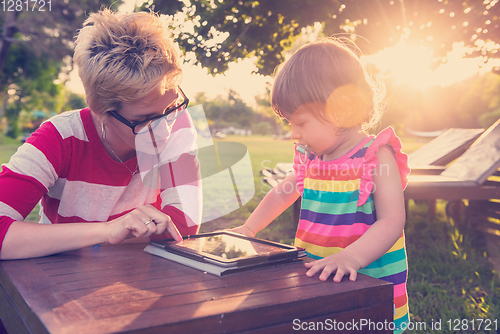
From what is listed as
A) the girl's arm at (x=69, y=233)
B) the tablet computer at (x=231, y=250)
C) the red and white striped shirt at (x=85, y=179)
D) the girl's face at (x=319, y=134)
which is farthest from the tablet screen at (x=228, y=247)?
the girl's face at (x=319, y=134)

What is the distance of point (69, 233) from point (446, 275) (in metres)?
2.80

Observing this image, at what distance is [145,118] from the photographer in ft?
4.95

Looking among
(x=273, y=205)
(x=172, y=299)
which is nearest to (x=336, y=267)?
(x=172, y=299)

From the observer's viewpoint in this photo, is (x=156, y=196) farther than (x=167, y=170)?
Yes

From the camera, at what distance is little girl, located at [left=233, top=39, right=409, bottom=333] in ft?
4.57

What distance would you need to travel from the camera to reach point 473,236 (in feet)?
12.3

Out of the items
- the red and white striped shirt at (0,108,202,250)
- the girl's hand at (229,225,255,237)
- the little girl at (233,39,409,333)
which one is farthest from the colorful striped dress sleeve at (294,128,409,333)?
the red and white striped shirt at (0,108,202,250)

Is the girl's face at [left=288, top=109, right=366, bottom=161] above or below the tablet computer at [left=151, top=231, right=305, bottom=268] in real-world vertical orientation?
above

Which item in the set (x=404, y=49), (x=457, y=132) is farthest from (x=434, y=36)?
(x=457, y=132)

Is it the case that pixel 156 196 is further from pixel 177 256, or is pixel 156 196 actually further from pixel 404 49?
pixel 404 49

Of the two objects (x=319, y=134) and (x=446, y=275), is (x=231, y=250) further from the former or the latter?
(x=446, y=275)

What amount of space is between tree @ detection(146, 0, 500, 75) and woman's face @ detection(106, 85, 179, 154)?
180 centimetres

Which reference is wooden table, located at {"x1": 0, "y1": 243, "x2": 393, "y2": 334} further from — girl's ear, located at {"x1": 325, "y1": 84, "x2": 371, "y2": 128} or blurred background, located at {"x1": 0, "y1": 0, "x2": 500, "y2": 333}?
blurred background, located at {"x1": 0, "y1": 0, "x2": 500, "y2": 333}

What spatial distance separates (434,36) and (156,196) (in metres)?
3.39
